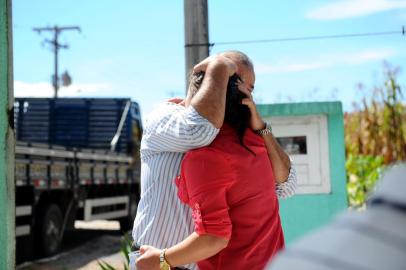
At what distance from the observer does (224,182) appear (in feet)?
6.06

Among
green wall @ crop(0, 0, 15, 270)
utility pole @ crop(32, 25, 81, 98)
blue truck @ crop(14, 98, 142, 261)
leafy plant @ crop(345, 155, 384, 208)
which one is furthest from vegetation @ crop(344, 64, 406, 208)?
utility pole @ crop(32, 25, 81, 98)

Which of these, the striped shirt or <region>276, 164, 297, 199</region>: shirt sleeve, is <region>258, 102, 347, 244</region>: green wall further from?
the striped shirt

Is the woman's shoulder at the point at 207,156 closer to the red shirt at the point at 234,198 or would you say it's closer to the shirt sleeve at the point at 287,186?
the red shirt at the point at 234,198

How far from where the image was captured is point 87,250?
35.0 ft

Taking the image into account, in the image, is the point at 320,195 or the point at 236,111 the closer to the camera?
the point at 236,111

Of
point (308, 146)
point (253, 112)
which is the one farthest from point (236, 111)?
point (308, 146)

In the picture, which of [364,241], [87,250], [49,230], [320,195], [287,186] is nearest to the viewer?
[364,241]

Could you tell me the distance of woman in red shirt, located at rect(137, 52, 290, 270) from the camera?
1808 mm

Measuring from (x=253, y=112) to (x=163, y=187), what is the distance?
388mm

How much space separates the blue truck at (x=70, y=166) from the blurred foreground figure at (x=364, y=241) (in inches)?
321

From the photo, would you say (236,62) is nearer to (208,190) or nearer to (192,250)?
(208,190)

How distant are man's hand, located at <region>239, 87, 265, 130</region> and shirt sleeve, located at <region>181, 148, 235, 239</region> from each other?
0.23 m

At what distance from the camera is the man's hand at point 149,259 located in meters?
1.87

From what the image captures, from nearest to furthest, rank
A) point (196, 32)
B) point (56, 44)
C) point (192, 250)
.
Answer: point (192, 250), point (196, 32), point (56, 44)
